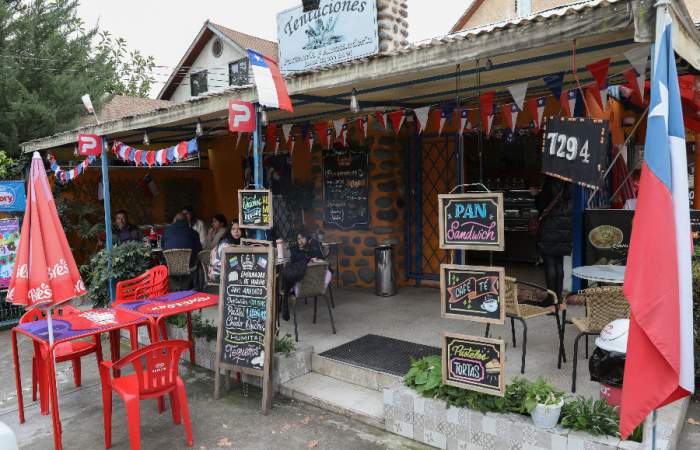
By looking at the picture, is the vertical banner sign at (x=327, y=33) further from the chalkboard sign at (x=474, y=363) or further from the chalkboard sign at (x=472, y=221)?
the chalkboard sign at (x=474, y=363)

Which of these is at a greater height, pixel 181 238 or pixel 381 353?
pixel 181 238

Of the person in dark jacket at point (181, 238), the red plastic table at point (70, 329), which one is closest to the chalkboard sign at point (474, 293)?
the red plastic table at point (70, 329)

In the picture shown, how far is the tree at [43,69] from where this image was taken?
1118cm

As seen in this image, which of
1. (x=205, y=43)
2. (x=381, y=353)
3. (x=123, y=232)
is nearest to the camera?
(x=381, y=353)

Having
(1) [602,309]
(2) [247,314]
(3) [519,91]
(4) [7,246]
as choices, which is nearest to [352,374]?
(2) [247,314]

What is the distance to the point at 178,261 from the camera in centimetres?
757

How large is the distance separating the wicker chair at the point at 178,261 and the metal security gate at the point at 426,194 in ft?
11.1

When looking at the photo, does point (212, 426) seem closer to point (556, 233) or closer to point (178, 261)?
point (178, 261)

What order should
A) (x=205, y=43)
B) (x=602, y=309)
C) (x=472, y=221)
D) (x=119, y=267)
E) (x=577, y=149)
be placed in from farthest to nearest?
(x=205, y=43) → (x=119, y=267) → (x=602, y=309) → (x=472, y=221) → (x=577, y=149)

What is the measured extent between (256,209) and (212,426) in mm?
2060

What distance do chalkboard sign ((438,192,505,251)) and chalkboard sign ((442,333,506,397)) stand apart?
65 centimetres

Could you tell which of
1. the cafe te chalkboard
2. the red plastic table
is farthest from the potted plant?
the red plastic table

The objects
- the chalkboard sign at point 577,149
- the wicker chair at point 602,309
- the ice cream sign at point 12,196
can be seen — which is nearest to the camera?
the chalkboard sign at point 577,149

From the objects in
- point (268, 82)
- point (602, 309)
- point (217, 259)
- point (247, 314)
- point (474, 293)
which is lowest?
point (247, 314)
